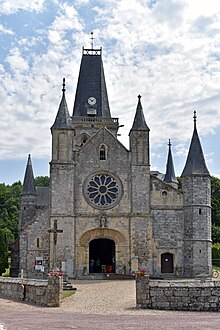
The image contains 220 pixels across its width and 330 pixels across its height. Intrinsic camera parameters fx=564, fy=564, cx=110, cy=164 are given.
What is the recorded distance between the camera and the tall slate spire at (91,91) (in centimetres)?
5294

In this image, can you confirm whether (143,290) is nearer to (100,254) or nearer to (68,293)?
(68,293)

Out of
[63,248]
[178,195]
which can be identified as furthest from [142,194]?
[63,248]

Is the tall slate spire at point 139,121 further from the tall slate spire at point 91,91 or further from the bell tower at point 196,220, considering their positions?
the tall slate spire at point 91,91

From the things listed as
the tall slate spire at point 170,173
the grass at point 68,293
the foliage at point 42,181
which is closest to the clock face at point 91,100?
the tall slate spire at point 170,173

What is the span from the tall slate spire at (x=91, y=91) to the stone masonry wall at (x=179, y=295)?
34284 mm

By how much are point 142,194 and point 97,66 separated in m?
17.2

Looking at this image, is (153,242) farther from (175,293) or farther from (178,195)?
(175,293)

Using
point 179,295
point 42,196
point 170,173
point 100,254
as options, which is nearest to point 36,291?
point 179,295

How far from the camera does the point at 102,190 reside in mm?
42062

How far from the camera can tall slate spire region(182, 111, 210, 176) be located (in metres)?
42.4

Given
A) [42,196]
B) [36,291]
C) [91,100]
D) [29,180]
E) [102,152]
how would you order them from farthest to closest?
1. [42,196]
2. [29,180]
3. [91,100]
4. [102,152]
5. [36,291]

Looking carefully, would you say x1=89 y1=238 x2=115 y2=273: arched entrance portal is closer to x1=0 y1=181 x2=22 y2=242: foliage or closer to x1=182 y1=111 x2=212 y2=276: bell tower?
x1=182 y1=111 x2=212 y2=276: bell tower

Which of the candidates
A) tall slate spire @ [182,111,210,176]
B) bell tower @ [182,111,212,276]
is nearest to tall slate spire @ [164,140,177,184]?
tall slate spire @ [182,111,210,176]

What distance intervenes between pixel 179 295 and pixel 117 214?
22307 mm
